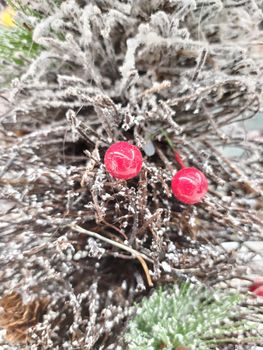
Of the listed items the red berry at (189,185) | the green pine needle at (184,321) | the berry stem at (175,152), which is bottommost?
the green pine needle at (184,321)

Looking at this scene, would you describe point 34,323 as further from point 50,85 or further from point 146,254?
point 50,85

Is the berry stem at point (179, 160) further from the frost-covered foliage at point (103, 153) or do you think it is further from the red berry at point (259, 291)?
the red berry at point (259, 291)

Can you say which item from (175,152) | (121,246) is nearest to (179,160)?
(175,152)

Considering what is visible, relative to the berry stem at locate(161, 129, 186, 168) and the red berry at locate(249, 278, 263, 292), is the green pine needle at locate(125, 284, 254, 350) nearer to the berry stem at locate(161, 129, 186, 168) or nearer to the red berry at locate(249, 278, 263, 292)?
the red berry at locate(249, 278, 263, 292)

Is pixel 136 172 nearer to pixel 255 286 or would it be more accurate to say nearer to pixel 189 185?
pixel 189 185

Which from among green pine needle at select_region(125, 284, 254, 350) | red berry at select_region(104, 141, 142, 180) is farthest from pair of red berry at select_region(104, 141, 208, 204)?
green pine needle at select_region(125, 284, 254, 350)

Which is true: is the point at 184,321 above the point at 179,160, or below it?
below

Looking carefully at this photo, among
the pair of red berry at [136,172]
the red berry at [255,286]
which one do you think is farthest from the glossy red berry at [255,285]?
the pair of red berry at [136,172]

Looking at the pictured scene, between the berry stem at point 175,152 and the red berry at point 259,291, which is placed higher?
the berry stem at point 175,152
